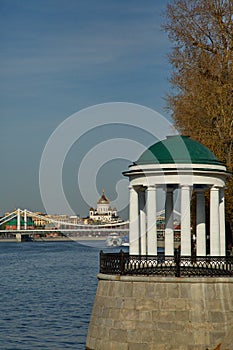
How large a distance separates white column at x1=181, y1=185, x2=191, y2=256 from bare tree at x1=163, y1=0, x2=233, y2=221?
774 centimetres

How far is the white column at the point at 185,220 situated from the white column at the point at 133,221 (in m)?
1.57

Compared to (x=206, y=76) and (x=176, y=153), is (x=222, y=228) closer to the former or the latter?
(x=176, y=153)

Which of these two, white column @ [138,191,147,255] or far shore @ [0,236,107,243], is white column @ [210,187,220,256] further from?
far shore @ [0,236,107,243]

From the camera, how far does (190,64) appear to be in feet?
100

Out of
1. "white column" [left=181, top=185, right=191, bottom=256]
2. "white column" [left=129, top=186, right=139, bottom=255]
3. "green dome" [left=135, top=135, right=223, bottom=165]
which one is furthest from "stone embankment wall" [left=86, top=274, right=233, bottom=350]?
"green dome" [left=135, top=135, right=223, bottom=165]

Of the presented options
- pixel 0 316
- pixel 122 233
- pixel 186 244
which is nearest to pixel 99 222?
pixel 122 233

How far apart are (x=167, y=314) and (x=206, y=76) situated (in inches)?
564

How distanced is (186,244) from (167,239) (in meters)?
2.34

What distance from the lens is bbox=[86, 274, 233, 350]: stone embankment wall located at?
57.5ft

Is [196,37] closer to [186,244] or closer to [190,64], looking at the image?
[190,64]

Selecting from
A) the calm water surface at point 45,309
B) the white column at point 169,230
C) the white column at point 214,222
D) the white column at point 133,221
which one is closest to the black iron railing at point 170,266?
the white column at point 214,222

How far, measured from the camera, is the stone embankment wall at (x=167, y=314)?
1752 cm

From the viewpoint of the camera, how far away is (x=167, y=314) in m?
17.8

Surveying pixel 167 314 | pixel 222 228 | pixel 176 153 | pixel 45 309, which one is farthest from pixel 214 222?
pixel 45 309
